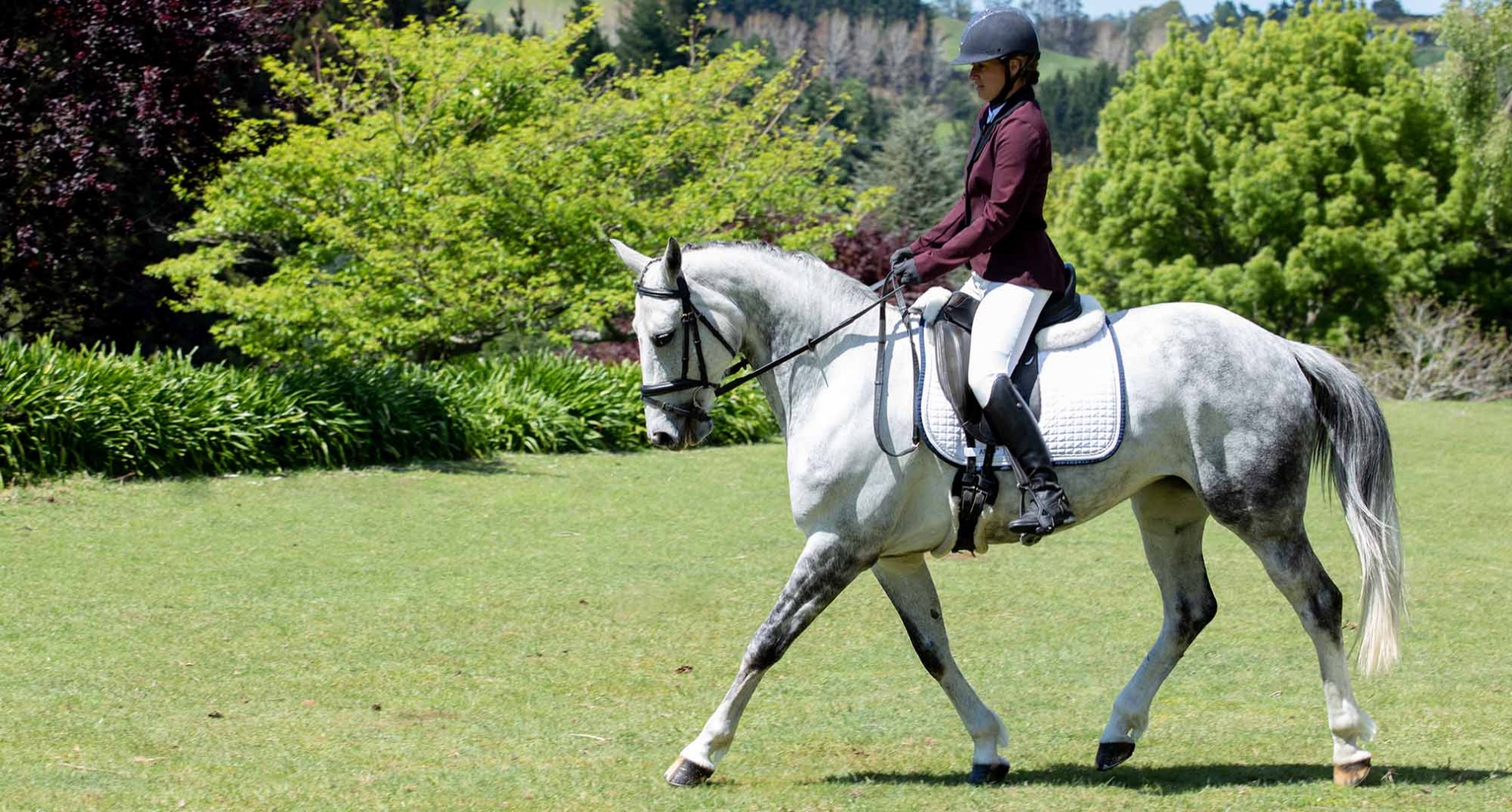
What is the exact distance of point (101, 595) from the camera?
9.66 m

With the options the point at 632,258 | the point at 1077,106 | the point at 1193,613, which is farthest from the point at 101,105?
→ the point at 1077,106

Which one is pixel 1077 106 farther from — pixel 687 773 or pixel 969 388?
pixel 687 773

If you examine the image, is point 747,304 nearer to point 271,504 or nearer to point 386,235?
point 271,504

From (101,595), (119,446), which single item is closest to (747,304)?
(101,595)

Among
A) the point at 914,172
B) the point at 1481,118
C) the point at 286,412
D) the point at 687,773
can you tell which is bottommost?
the point at 914,172

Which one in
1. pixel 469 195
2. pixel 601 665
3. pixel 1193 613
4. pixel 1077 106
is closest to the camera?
pixel 1193 613

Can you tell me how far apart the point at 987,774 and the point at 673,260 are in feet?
7.99

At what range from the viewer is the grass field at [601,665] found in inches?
231

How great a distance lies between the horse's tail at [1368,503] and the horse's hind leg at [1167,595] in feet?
2.01

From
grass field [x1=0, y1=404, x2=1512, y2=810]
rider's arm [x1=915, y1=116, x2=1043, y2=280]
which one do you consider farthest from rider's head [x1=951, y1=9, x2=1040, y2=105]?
grass field [x1=0, y1=404, x2=1512, y2=810]

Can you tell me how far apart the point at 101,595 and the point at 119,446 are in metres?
4.18

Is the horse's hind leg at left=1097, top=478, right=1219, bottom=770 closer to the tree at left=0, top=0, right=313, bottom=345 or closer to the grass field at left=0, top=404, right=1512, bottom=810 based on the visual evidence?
the grass field at left=0, top=404, right=1512, bottom=810

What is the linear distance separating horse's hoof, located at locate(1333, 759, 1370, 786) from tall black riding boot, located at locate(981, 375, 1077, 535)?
1536 millimetres

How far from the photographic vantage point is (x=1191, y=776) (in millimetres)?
6102
